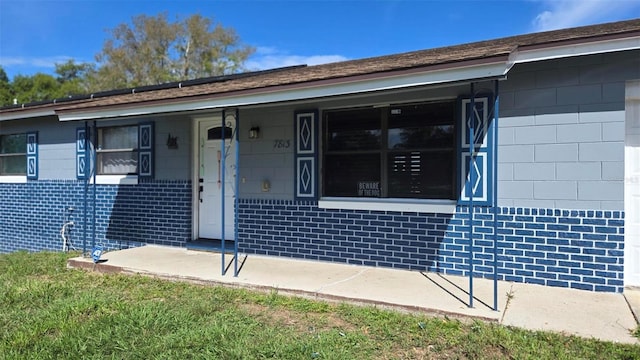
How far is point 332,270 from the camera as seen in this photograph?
247 inches

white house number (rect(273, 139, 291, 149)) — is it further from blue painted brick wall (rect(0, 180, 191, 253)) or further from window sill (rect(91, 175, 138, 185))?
window sill (rect(91, 175, 138, 185))

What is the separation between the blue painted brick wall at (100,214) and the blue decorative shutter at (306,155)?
2.40m

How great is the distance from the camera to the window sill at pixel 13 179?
10289 millimetres

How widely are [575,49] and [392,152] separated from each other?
254cm

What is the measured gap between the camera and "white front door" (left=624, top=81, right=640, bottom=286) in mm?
5277

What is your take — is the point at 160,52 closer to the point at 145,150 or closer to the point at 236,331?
the point at 145,150

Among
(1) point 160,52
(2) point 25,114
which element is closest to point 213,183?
(2) point 25,114

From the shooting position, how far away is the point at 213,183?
8109 millimetres

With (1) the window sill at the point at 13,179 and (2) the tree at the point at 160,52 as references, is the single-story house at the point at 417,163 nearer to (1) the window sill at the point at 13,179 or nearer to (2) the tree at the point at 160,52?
(1) the window sill at the point at 13,179

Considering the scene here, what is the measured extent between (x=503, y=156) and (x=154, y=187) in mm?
6144

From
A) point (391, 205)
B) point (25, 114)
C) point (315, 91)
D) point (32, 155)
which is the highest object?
point (25, 114)

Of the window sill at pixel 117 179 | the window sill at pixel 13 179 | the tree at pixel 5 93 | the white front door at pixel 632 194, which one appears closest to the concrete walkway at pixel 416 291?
the white front door at pixel 632 194

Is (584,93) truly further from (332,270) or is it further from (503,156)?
(332,270)

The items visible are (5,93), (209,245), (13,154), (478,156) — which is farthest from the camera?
(5,93)
